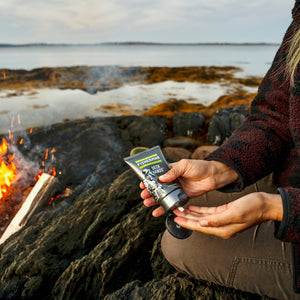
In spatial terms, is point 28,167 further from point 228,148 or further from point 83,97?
point 83,97

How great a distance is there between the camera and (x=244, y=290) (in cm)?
169

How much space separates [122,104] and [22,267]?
985cm

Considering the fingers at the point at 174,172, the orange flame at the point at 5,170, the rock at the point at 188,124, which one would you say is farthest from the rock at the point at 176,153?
the fingers at the point at 174,172

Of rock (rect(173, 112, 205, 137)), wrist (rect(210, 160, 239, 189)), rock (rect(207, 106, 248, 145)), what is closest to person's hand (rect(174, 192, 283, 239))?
wrist (rect(210, 160, 239, 189))

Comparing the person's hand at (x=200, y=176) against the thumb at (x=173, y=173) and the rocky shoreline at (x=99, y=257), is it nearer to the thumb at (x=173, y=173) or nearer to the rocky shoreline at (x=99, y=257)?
the thumb at (x=173, y=173)

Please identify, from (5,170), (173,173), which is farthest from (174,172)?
(5,170)

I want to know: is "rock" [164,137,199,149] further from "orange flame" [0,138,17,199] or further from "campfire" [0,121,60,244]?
"orange flame" [0,138,17,199]

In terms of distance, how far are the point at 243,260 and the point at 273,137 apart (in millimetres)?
1041

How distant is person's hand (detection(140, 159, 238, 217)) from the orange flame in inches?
182

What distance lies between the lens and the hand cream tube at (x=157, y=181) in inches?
65.6

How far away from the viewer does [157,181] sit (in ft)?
5.79

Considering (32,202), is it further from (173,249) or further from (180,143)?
(180,143)

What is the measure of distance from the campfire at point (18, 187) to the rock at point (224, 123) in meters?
4.85

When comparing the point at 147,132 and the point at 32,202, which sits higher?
the point at 147,132
